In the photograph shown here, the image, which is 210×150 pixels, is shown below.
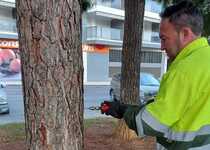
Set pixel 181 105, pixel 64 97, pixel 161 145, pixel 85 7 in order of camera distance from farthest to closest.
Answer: pixel 85 7
pixel 64 97
pixel 161 145
pixel 181 105

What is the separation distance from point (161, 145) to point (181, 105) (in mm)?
395

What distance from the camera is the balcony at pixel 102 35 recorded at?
97.7 ft

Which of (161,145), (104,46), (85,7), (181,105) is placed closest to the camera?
(181,105)

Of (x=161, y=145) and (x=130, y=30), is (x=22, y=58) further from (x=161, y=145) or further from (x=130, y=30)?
(x=130, y=30)

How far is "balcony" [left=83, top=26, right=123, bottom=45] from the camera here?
29766 mm

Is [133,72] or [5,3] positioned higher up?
[5,3]

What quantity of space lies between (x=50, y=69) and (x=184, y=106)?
2.91 feet

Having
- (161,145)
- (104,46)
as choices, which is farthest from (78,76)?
(104,46)

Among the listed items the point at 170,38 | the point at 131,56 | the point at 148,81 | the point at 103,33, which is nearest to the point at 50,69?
the point at 170,38

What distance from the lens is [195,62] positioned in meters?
2.09

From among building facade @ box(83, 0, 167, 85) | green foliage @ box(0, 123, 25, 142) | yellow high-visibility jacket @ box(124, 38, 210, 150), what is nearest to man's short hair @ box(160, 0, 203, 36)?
yellow high-visibility jacket @ box(124, 38, 210, 150)

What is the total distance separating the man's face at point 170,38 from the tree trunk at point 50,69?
1.94 ft

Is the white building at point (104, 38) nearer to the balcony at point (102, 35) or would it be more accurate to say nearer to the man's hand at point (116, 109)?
the balcony at point (102, 35)

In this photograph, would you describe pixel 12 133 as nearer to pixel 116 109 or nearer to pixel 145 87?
pixel 116 109
